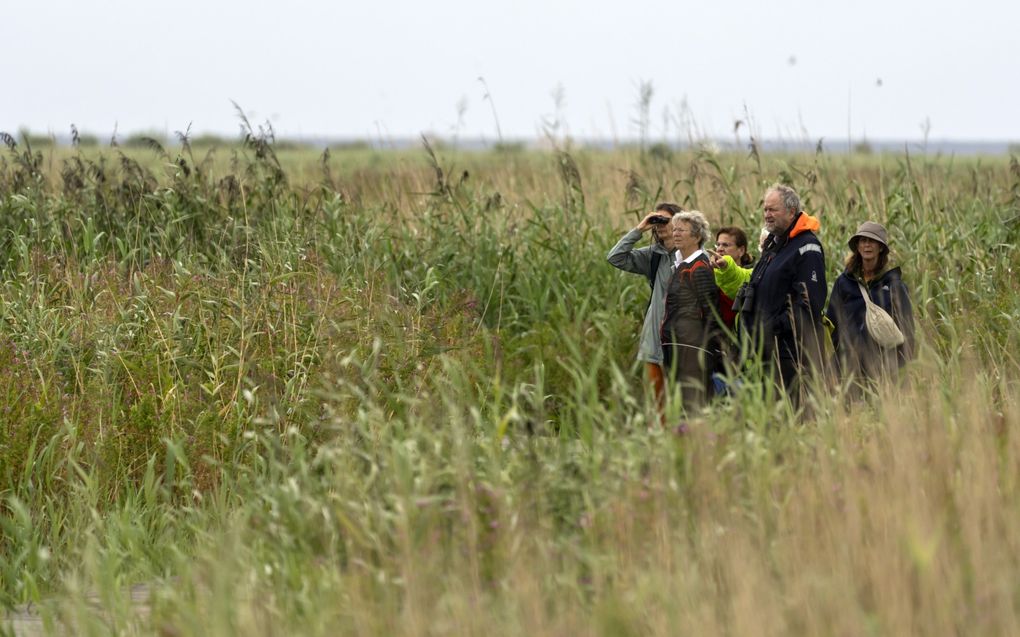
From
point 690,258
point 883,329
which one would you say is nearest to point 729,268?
point 690,258

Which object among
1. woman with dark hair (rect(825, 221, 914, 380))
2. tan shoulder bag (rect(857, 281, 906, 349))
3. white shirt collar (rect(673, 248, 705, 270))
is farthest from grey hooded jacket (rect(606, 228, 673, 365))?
tan shoulder bag (rect(857, 281, 906, 349))

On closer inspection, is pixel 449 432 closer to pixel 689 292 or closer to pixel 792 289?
pixel 689 292

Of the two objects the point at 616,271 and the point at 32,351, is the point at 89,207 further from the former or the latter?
the point at 616,271

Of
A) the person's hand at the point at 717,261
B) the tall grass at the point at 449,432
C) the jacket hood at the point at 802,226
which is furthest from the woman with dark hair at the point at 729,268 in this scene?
the tall grass at the point at 449,432

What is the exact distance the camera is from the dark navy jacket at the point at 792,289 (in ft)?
22.5

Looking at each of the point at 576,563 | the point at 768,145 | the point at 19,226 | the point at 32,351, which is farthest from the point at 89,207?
the point at 576,563

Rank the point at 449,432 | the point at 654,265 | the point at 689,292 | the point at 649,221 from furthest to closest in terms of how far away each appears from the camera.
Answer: the point at 654,265, the point at 649,221, the point at 689,292, the point at 449,432

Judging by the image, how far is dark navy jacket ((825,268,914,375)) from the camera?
6848 mm

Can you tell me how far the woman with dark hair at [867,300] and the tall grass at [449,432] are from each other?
1.29 feet

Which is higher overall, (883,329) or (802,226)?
(802,226)

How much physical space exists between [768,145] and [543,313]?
3413 millimetres

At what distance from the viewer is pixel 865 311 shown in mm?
6879

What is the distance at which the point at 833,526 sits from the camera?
3820 millimetres

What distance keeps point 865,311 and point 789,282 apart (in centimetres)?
46
